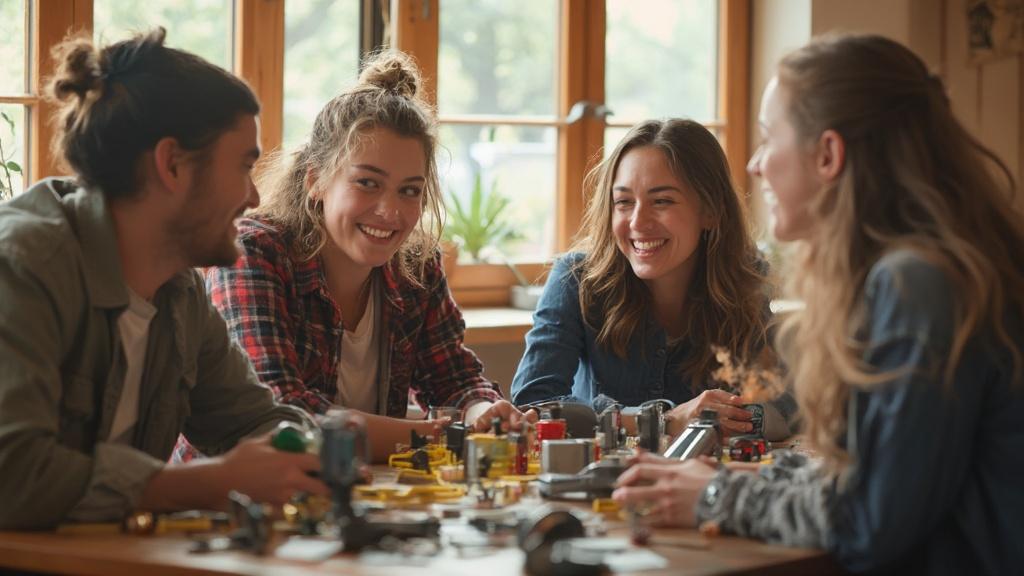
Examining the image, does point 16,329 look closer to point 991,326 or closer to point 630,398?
point 991,326

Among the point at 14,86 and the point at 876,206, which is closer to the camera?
the point at 876,206

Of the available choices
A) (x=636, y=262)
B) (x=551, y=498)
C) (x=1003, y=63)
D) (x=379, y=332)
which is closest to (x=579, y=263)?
(x=636, y=262)

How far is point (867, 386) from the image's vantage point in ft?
5.45

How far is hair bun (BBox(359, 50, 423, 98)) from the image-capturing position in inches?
114

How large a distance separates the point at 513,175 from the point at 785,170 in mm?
2633

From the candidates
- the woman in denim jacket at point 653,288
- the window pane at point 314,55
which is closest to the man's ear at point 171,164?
the woman in denim jacket at point 653,288

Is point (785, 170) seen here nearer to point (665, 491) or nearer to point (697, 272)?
point (665, 491)

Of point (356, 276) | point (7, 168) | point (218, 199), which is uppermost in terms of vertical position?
point (7, 168)

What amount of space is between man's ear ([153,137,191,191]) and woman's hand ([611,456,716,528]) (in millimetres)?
829

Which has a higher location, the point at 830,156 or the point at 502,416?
the point at 830,156

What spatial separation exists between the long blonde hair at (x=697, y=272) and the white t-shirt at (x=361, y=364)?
0.50 metres

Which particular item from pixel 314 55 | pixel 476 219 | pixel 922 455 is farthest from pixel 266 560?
pixel 476 219

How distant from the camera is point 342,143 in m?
2.77

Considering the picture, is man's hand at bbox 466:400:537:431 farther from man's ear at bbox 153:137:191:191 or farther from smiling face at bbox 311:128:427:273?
man's ear at bbox 153:137:191:191
